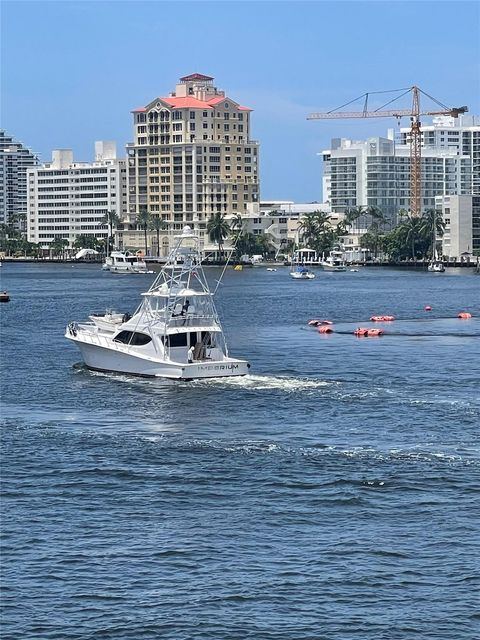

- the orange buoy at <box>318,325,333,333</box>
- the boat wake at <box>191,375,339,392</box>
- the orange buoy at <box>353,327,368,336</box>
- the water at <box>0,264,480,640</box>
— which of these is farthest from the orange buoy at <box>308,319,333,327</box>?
the boat wake at <box>191,375,339,392</box>

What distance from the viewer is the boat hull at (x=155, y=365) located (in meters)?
73.1

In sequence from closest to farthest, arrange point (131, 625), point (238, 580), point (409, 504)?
point (131, 625) → point (238, 580) → point (409, 504)

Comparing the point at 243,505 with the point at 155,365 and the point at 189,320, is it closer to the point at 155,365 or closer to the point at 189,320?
the point at 155,365

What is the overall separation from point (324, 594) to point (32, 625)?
25.4 ft

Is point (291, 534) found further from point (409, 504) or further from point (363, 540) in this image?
point (409, 504)

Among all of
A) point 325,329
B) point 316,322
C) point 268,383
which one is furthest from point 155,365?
point 316,322

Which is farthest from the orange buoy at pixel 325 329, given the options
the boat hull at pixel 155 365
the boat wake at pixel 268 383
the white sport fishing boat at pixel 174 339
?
the boat wake at pixel 268 383

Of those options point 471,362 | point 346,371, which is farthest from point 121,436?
point 471,362

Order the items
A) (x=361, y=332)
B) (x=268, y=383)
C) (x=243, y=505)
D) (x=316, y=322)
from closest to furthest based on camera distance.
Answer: (x=243, y=505) < (x=268, y=383) < (x=361, y=332) < (x=316, y=322)

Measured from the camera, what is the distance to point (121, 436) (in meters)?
57.8

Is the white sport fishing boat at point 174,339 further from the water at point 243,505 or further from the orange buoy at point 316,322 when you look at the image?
the orange buoy at point 316,322

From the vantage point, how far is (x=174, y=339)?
245ft

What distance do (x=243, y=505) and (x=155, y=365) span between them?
29.9m

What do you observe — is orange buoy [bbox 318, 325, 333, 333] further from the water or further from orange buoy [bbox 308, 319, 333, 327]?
the water
